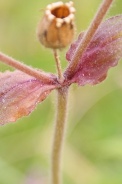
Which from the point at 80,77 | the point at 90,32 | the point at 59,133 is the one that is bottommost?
the point at 59,133

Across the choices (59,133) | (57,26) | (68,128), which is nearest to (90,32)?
(57,26)

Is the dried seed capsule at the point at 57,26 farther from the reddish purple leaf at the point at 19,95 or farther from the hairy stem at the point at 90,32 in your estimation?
the reddish purple leaf at the point at 19,95

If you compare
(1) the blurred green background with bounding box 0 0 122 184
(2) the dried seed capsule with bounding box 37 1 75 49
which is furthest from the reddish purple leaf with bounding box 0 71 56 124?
(1) the blurred green background with bounding box 0 0 122 184

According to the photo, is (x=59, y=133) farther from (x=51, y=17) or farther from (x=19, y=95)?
(x=51, y=17)

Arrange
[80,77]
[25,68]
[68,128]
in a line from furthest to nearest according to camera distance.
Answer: [68,128] → [80,77] → [25,68]

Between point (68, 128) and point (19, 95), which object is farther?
point (68, 128)

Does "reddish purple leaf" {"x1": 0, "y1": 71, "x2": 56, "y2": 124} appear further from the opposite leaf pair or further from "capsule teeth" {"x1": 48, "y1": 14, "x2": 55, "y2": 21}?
"capsule teeth" {"x1": 48, "y1": 14, "x2": 55, "y2": 21}

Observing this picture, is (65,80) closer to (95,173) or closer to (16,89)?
(16,89)

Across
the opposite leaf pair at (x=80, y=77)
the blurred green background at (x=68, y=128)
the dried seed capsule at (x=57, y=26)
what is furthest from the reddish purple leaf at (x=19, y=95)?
the blurred green background at (x=68, y=128)
